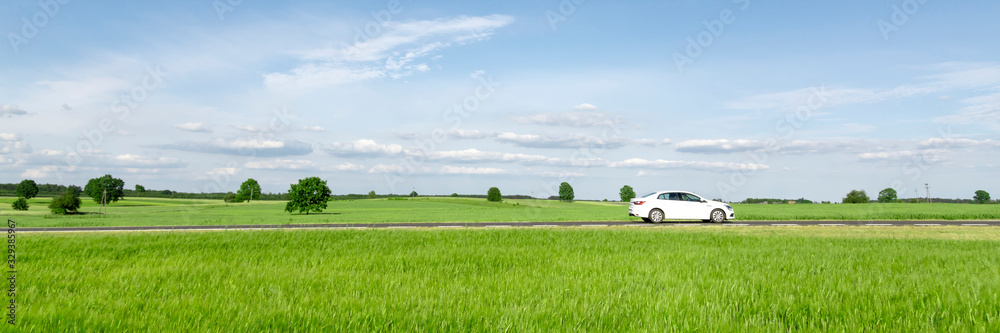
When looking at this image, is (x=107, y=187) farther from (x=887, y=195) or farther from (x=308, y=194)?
(x=887, y=195)

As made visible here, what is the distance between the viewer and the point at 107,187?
115 meters

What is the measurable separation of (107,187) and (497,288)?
453 feet

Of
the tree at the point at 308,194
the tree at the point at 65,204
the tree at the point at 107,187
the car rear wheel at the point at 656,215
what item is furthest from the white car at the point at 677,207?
the tree at the point at 107,187

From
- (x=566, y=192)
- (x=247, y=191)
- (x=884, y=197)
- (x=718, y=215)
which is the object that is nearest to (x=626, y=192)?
(x=566, y=192)

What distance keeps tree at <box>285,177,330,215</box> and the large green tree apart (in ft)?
319

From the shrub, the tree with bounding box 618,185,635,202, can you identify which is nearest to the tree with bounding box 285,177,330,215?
the shrub

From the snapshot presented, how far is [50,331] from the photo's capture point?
4.97 m

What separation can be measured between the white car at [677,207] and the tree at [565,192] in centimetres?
12459

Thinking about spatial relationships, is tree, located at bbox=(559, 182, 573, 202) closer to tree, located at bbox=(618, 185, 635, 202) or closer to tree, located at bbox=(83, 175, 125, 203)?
tree, located at bbox=(618, 185, 635, 202)

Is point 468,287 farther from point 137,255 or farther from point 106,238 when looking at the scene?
point 106,238

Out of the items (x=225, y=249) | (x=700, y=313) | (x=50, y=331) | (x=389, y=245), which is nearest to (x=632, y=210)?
(x=389, y=245)

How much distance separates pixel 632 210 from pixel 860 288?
21659 millimetres

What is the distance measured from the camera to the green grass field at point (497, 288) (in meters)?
5.31

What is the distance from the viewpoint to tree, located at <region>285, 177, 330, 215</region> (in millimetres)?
63812
